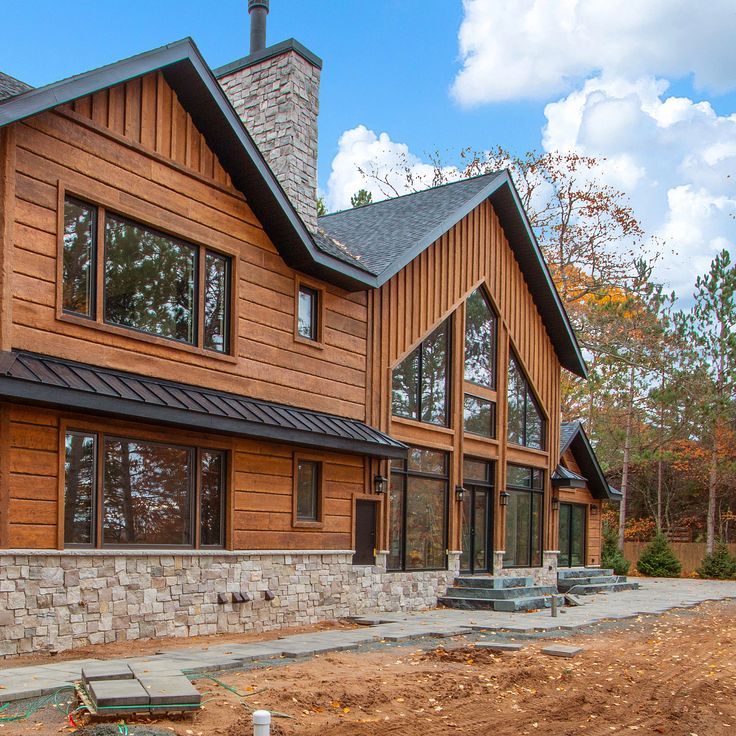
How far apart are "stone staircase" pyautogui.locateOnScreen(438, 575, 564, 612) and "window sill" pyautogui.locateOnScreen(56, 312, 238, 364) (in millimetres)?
7320

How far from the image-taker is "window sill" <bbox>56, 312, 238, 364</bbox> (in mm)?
11289

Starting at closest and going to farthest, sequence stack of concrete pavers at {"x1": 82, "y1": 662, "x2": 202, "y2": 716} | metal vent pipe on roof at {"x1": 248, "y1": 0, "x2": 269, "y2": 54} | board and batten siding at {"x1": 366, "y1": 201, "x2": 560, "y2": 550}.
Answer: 1. stack of concrete pavers at {"x1": 82, "y1": 662, "x2": 202, "y2": 716}
2. metal vent pipe on roof at {"x1": 248, "y1": 0, "x2": 269, "y2": 54}
3. board and batten siding at {"x1": 366, "y1": 201, "x2": 560, "y2": 550}

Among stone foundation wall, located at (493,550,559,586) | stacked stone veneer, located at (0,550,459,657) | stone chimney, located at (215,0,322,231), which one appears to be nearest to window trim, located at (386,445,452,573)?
stacked stone veneer, located at (0,550,459,657)

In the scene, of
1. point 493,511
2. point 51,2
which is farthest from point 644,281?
point 51,2

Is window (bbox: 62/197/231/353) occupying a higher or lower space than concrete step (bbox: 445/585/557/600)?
higher

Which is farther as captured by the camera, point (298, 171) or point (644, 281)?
point (644, 281)

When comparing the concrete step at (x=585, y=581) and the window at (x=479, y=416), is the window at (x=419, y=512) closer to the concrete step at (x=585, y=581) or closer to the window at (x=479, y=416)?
the window at (x=479, y=416)

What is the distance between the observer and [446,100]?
3331cm

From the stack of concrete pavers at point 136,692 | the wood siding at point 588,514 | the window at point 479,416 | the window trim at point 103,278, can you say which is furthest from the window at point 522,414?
the stack of concrete pavers at point 136,692

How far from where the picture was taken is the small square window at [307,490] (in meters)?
15.0

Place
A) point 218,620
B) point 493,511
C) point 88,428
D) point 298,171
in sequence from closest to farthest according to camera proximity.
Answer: point 88,428 → point 218,620 → point 298,171 → point 493,511

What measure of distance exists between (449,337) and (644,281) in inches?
683

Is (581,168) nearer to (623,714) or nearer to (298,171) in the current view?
(298,171)

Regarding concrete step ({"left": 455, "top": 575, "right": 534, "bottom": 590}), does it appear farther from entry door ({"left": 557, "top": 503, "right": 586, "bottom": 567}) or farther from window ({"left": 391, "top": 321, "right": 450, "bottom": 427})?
entry door ({"left": 557, "top": 503, "right": 586, "bottom": 567})
